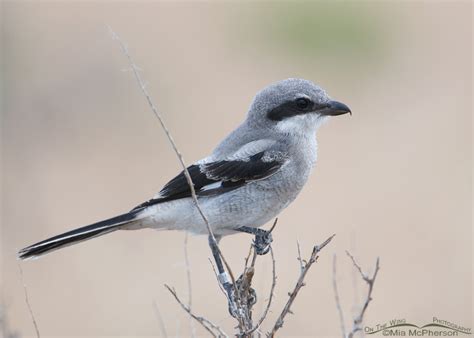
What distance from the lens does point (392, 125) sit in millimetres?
10273

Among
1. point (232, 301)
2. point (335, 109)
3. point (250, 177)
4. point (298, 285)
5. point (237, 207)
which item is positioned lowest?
point (232, 301)

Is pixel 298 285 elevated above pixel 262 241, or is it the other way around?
pixel 262 241

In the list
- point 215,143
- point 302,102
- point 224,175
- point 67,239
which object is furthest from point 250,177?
point 215,143

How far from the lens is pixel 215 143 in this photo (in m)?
9.45

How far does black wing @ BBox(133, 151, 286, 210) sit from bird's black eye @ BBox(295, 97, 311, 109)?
311mm

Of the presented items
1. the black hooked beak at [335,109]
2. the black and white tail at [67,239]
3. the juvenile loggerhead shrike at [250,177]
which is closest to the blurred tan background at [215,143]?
the black and white tail at [67,239]

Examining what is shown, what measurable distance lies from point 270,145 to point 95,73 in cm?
674

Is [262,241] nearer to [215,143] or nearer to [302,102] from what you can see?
[302,102]

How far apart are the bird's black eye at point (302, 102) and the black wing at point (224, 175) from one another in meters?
0.31

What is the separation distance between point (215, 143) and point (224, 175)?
5.10 meters

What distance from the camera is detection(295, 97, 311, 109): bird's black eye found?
176 inches

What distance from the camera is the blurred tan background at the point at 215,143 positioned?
716cm

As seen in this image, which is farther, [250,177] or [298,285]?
[250,177]

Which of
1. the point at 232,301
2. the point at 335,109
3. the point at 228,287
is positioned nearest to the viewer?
the point at 232,301
